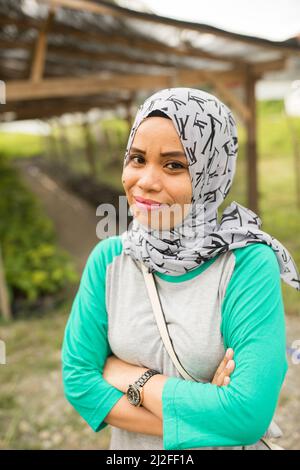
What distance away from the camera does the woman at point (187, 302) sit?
3.80 feet

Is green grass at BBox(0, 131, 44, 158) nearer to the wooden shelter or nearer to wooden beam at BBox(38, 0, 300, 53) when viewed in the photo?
the wooden shelter

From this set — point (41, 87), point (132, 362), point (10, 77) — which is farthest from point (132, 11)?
point (10, 77)

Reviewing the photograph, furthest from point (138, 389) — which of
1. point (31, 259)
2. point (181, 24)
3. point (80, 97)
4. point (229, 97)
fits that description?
point (80, 97)

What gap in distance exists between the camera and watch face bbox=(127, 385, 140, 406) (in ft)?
4.15

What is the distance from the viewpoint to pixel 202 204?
49.4 inches

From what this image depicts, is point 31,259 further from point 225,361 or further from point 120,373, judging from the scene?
point 225,361

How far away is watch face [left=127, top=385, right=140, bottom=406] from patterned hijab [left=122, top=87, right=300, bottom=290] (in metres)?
0.33

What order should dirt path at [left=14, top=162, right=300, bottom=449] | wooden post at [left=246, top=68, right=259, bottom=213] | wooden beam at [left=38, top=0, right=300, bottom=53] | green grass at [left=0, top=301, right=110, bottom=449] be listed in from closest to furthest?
wooden beam at [left=38, top=0, right=300, bottom=53] → green grass at [left=0, top=301, right=110, bottom=449] → dirt path at [left=14, top=162, right=300, bottom=449] → wooden post at [left=246, top=68, right=259, bottom=213]

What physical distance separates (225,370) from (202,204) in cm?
44

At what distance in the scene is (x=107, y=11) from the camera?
3.23 meters

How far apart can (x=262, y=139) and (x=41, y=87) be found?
37.3 ft

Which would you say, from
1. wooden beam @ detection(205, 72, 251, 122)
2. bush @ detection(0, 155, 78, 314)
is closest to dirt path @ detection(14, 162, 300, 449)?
bush @ detection(0, 155, 78, 314)

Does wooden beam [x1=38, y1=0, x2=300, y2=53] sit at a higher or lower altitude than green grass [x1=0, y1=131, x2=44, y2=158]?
lower

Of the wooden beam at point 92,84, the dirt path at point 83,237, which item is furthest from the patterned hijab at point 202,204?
the wooden beam at point 92,84
